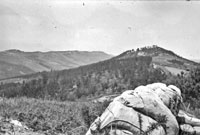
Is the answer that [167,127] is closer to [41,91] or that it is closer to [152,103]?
[152,103]

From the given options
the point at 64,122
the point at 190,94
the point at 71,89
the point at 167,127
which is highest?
the point at 167,127

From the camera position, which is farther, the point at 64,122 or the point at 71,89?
the point at 71,89

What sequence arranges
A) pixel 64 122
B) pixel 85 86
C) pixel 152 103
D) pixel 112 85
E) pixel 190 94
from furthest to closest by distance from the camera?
pixel 85 86 → pixel 112 85 → pixel 190 94 → pixel 64 122 → pixel 152 103

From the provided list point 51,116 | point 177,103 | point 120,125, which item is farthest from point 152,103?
point 51,116

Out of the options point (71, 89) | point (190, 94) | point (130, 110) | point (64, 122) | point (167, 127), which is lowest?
point (71, 89)

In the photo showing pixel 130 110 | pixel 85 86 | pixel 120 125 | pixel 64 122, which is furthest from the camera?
pixel 85 86

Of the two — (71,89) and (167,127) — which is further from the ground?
(167,127)

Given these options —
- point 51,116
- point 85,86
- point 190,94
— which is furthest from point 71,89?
point 51,116

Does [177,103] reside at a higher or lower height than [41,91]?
higher

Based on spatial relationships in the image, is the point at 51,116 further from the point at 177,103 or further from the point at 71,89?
the point at 71,89
